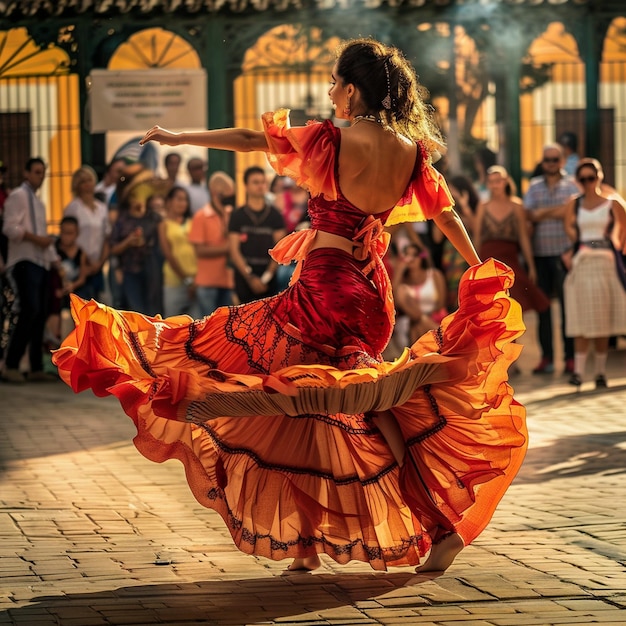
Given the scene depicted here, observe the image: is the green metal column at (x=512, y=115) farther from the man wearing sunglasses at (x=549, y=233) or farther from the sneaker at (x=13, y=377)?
the sneaker at (x=13, y=377)

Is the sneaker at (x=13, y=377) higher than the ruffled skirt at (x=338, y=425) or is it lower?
lower

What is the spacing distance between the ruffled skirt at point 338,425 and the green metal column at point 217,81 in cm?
1083

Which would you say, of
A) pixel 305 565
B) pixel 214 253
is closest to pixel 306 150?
pixel 305 565

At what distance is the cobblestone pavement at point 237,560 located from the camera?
17.7ft

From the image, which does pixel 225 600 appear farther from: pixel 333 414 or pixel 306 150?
pixel 306 150

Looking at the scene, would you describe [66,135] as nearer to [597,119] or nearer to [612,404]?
[597,119]

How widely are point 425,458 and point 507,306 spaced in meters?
0.68

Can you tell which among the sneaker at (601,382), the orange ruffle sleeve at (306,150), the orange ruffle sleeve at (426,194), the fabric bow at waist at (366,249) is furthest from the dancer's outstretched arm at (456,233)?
the sneaker at (601,382)

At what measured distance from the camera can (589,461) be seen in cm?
916

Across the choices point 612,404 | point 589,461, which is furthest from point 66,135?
point 589,461

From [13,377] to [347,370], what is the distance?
8.72m

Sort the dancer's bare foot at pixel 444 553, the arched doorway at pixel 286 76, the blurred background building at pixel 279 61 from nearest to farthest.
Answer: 1. the dancer's bare foot at pixel 444 553
2. the blurred background building at pixel 279 61
3. the arched doorway at pixel 286 76

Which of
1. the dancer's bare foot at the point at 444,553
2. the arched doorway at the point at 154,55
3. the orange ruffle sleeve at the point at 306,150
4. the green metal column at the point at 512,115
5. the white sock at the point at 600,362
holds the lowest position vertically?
the white sock at the point at 600,362

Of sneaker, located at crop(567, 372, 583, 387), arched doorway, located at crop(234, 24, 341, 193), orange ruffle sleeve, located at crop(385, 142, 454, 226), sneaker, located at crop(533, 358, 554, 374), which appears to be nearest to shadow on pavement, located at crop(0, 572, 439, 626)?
orange ruffle sleeve, located at crop(385, 142, 454, 226)
